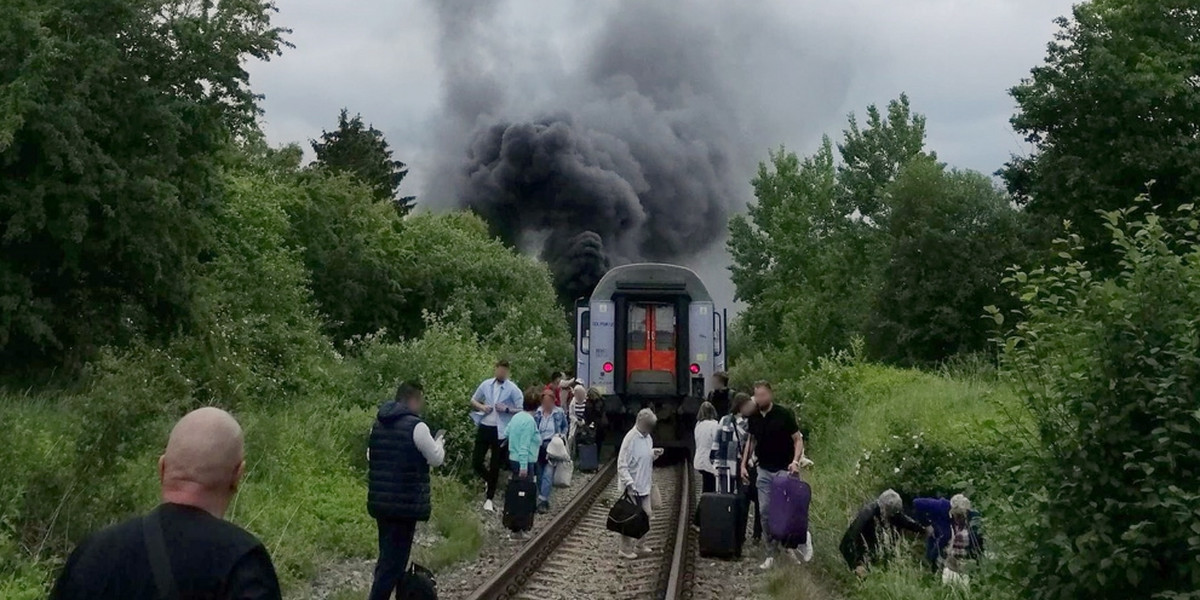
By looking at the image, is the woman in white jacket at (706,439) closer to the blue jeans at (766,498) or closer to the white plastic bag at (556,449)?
the blue jeans at (766,498)

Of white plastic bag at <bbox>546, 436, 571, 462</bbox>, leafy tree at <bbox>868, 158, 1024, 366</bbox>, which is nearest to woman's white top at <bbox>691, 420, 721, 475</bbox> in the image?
white plastic bag at <bbox>546, 436, 571, 462</bbox>

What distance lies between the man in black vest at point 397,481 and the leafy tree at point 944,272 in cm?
2807

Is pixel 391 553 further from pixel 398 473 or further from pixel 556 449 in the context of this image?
pixel 556 449

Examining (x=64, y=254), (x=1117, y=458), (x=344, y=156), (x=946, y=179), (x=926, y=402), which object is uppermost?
(x=344, y=156)

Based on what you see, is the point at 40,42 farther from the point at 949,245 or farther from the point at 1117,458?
the point at 949,245

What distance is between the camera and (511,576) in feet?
34.8

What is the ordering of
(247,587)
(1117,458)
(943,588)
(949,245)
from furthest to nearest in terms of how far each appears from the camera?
(949,245), (943,588), (1117,458), (247,587)

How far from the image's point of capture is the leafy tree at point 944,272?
3506 centimetres

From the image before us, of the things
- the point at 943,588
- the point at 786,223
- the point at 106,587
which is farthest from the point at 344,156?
the point at 106,587

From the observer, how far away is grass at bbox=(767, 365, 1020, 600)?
865cm

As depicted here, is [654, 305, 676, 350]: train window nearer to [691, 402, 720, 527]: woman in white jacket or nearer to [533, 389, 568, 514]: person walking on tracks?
[533, 389, 568, 514]: person walking on tracks

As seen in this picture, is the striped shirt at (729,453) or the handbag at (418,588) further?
the striped shirt at (729,453)

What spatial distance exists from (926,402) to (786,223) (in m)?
40.2

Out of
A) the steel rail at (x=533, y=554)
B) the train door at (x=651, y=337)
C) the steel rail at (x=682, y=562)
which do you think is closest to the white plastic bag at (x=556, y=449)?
the steel rail at (x=533, y=554)
